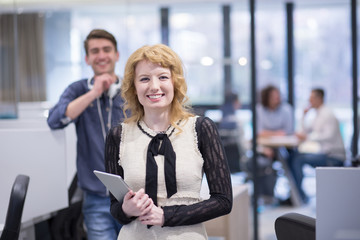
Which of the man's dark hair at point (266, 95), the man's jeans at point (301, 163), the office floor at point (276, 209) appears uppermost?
the man's dark hair at point (266, 95)

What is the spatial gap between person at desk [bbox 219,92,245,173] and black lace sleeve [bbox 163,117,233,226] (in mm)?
3951

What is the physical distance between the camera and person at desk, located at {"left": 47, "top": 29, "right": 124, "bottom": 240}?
2.53 metres

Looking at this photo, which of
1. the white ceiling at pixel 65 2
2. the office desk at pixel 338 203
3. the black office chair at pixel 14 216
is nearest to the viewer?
the office desk at pixel 338 203

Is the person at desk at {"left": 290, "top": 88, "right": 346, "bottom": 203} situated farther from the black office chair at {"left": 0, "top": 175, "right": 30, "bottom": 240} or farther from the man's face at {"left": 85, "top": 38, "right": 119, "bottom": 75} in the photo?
the black office chair at {"left": 0, "top": 175, "right": 30, "bottom": 240}

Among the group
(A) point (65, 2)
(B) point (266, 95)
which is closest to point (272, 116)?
(B) point (266, 95)

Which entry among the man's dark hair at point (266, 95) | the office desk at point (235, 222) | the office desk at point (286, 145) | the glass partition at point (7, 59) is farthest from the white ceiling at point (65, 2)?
the office desk at point (235, 222)

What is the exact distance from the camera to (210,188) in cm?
174

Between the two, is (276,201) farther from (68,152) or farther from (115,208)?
(115,208)

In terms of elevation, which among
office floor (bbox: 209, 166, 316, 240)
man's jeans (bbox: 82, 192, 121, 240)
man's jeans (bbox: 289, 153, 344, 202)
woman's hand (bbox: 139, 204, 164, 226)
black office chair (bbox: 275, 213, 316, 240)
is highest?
woman's hand (bbox: 139, 204, 164, 226)

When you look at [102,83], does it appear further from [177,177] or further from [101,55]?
[177,177]

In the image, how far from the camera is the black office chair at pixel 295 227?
5.86 feet

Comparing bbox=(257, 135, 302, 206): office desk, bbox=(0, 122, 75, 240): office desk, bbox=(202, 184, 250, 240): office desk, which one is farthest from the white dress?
bbox=(257, 135, 302, 206): office desk

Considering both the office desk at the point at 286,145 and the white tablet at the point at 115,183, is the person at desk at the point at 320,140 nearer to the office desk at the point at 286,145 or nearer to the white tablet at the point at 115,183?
the office desk at the point at 286,145

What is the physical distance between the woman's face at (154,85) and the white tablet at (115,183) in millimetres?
308
